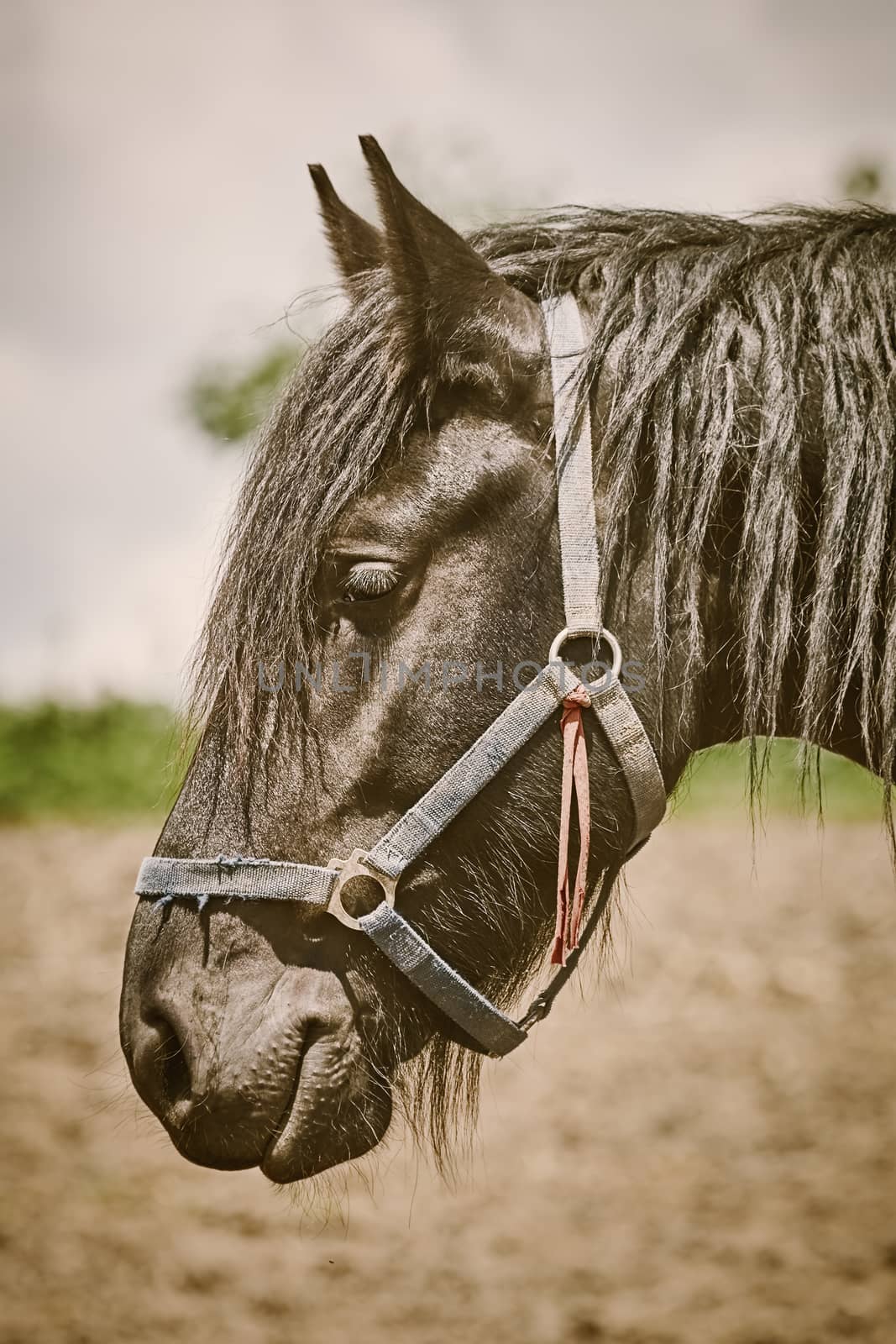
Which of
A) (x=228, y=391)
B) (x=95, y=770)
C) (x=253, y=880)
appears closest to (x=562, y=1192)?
(x=253, y=880)

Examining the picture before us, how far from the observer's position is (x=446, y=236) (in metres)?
1.86

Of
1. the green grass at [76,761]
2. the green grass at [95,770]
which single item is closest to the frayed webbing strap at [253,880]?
the green grass at [95,770]

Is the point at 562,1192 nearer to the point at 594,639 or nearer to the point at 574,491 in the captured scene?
the point at 594,639

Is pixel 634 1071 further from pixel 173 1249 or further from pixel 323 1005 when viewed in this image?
pixel 323 1005

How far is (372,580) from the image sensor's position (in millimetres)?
1765

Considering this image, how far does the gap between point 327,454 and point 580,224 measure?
2.90 ft

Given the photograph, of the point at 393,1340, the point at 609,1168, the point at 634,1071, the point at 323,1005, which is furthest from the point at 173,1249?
the point at 323,1005

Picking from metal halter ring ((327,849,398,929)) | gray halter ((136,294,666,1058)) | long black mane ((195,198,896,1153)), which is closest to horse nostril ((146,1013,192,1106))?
gray halter ((136,294,666,1058))

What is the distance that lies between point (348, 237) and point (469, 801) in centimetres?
124

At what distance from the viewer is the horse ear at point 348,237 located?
2.06 m

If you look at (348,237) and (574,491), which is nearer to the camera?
(574,491)

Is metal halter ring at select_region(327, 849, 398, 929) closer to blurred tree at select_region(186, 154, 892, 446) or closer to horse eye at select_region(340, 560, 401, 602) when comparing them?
horse eye at select_region(340, 560, 401, 602)

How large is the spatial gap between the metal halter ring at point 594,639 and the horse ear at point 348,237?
0.90 meters

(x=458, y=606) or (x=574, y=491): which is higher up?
(x=574, y=491)
